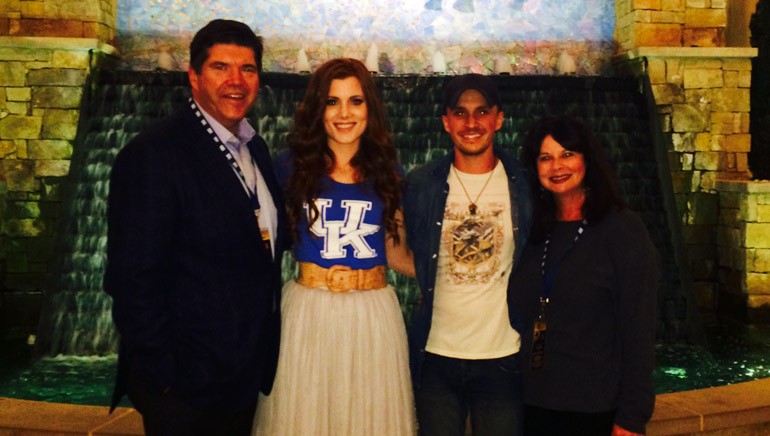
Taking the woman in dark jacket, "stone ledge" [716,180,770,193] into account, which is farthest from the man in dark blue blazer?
"stone ledge" [716,180,770,193]

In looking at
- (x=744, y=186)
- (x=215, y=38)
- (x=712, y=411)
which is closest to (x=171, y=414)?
(x=215, y=38)

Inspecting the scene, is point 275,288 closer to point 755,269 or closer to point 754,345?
point 754,345

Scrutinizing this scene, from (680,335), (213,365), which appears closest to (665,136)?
(680,335)

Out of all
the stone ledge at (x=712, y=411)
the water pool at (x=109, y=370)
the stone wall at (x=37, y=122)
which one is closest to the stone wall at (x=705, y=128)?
the water pool at (x=109, y=370)

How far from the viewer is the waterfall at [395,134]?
6.80 m

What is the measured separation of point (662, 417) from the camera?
3.42m

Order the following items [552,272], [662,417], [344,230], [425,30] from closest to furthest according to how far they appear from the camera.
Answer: [552,272], [344,230], [662,417], [425,30]

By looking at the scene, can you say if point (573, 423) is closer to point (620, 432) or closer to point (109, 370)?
point (620, 432)

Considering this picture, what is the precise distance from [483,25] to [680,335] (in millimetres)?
5908

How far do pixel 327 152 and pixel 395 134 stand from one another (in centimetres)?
519

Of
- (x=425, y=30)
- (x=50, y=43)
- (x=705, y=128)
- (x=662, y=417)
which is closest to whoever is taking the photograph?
(x=662, y=417)

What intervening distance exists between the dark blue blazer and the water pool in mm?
3249

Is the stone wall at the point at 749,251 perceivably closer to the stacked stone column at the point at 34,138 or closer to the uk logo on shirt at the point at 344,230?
the uk logo on shirt at the point at 344,230

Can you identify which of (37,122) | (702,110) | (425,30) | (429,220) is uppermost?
(425,30)
